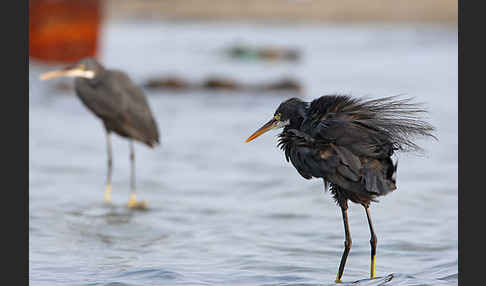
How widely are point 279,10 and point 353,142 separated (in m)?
50.5

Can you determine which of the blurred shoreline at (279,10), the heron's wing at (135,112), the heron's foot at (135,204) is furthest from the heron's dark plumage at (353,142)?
the blurred shoreline at (279,10)

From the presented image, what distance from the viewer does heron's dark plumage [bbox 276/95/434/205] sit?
18.3 ft

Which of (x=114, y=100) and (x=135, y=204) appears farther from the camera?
(x=114, y=100)

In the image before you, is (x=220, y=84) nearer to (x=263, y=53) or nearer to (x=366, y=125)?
(x=263, y=53)

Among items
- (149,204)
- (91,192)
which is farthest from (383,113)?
(91,192)

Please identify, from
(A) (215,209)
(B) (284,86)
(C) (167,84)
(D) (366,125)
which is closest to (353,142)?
(D) (366,125)

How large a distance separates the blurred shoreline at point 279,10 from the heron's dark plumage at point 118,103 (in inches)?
1612

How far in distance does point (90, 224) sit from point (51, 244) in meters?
0.94

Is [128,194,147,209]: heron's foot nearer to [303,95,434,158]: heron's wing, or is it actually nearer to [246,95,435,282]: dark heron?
[246,95,435,282]: dark heron

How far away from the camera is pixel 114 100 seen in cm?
932

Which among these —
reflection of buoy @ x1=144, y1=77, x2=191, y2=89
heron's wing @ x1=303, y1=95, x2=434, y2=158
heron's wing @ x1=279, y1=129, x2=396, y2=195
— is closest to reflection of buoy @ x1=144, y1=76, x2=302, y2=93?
reflection of buoy @ x1=144, y1=77, x2=191, y2=89

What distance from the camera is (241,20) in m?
54.0

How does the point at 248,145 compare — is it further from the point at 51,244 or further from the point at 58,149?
the point at 51,244

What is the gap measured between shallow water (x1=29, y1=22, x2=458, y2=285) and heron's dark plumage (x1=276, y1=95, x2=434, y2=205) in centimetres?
74
